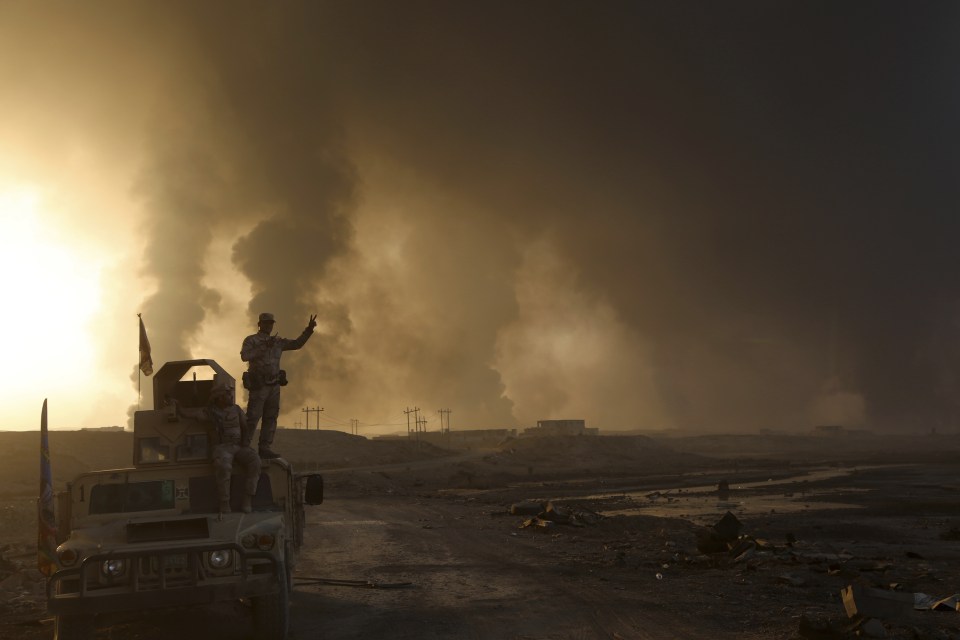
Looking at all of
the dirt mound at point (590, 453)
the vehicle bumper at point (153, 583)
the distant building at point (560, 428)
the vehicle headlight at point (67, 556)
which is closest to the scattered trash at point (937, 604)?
the vehicle bumper at point (153, 583)

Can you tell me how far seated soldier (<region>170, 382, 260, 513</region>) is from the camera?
9.86 metres

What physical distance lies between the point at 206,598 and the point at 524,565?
9.35m

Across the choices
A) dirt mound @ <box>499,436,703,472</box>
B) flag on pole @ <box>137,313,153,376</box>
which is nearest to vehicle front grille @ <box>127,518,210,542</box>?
flag on pole @ <box>137,313,153,376</box>

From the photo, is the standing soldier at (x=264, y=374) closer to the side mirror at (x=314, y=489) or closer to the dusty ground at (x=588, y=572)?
the side mirror at (x=314, y=489)

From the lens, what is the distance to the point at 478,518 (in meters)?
28.3

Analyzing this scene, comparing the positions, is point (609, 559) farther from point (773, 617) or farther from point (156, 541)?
point (156, 541)

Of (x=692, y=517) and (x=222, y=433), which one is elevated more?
(x=222, y=433)

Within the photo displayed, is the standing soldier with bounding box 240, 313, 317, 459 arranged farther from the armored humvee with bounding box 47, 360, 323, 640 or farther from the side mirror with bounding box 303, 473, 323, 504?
the side mirror with bounding box 303, 473, 323, 504

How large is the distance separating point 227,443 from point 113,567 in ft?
7.25

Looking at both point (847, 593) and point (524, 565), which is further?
point (524, 565)

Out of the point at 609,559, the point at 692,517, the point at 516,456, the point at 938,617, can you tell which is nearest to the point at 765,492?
the point at 692,517

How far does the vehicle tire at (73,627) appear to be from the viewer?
8.38 metres

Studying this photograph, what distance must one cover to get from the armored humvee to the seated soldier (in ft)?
0.50

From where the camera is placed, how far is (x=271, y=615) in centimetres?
895
